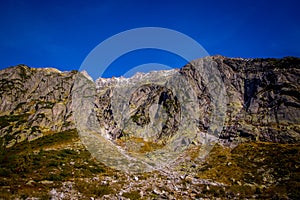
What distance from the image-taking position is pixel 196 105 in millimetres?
91062

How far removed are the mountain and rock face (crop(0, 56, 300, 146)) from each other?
0.42m

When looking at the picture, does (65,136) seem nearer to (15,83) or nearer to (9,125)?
(9,125)

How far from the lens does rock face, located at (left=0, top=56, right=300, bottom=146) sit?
221ft

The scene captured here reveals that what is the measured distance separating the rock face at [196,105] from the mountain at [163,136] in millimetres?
421

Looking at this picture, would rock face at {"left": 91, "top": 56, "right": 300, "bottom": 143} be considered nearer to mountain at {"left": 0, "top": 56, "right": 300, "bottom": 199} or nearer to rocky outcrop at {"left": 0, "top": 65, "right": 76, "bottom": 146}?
mountain at {"left": 0, "top": 56, "right": 300, "bottom": 199}

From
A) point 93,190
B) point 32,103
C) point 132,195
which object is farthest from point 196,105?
point 32,103

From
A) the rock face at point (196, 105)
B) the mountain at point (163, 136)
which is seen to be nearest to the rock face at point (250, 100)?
the rock face at point (196, 105)

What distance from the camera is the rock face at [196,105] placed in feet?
221

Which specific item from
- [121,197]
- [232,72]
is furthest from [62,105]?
[121,197]

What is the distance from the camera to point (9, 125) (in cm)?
10825

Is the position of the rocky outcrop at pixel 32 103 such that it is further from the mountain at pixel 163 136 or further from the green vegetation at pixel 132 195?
the green vegetation at pixel 132 195

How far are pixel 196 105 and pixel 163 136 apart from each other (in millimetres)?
19546

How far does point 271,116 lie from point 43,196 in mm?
69239

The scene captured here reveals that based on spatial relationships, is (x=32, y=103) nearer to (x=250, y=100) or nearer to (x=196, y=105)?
(x=196, y=105)
